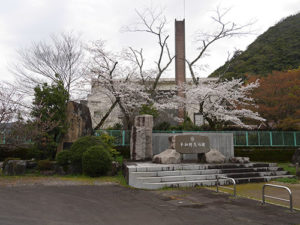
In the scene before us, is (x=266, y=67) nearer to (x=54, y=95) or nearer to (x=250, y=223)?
(x=54, y=95)

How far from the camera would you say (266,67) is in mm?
29906

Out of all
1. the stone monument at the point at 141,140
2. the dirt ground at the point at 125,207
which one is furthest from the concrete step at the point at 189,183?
the stone monument at the point at 141,140

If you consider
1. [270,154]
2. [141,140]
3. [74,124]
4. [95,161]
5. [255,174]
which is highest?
[74,124]

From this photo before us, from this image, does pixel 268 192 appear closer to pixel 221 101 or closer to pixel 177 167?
pixel 177 167

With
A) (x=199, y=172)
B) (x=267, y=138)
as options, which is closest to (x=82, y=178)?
(x=199, y=172)

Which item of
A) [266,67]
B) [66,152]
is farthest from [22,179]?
[266,67]

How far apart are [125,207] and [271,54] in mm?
33973

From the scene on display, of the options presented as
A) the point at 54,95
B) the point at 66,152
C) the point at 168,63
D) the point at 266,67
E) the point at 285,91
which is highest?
the point at 266,67

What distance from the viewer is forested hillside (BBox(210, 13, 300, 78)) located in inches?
1153

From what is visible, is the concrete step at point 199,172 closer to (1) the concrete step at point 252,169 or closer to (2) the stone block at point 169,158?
(1) the concrete step at point 252,169

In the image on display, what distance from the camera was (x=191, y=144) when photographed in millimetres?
11164

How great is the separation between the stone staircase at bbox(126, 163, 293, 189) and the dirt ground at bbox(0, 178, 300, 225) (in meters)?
0.65

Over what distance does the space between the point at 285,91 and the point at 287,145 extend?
438 cm

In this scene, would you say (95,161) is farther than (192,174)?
Yes
